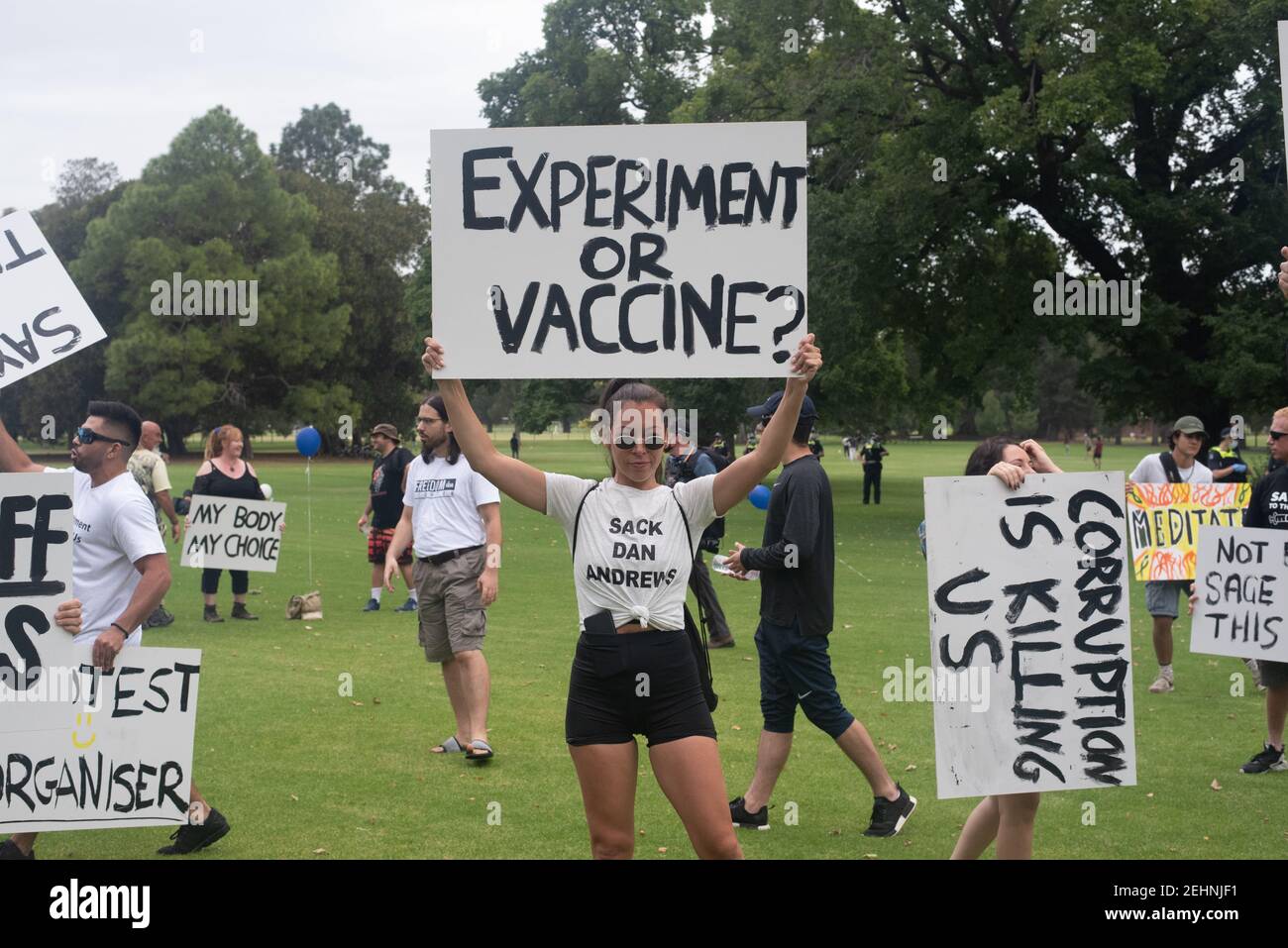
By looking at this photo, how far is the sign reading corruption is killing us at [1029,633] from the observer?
15.3ft

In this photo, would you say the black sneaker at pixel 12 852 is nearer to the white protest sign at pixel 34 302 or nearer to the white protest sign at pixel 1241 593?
the white protest sign at pixel 34 302

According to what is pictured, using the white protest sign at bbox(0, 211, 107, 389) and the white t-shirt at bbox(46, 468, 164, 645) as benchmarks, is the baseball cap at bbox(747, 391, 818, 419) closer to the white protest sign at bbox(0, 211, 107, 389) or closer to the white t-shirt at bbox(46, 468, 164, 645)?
the white t-shirt at bbox(46, 468, 164, 645)

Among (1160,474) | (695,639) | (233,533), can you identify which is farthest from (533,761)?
(233,533)

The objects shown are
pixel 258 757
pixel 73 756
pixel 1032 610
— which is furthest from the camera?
pixel 258 757

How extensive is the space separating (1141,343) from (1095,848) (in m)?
24.1

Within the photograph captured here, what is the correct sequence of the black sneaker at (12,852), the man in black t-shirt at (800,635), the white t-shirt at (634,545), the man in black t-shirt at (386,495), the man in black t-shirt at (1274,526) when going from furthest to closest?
1. the man in black t-shirt at (386,495)
2. the man in black t-shirt at (1274,526)
3. the man in black t-shirt at (800,635)
4. the black sneaker at (12,852)
5. the white t-shirt at (634,545)

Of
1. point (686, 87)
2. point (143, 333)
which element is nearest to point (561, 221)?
point (686, 87)

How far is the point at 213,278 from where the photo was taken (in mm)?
57906

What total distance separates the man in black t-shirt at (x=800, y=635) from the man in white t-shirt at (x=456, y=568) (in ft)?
6.30

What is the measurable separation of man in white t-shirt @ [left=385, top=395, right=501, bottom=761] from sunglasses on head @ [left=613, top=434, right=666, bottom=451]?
11.2ft

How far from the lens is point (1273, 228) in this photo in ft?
90.0

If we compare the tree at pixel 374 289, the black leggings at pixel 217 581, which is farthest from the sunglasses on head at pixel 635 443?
the tree at pixel 374 289

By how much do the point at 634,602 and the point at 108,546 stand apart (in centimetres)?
263

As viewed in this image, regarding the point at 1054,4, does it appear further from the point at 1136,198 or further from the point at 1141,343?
the point at 1141,343
